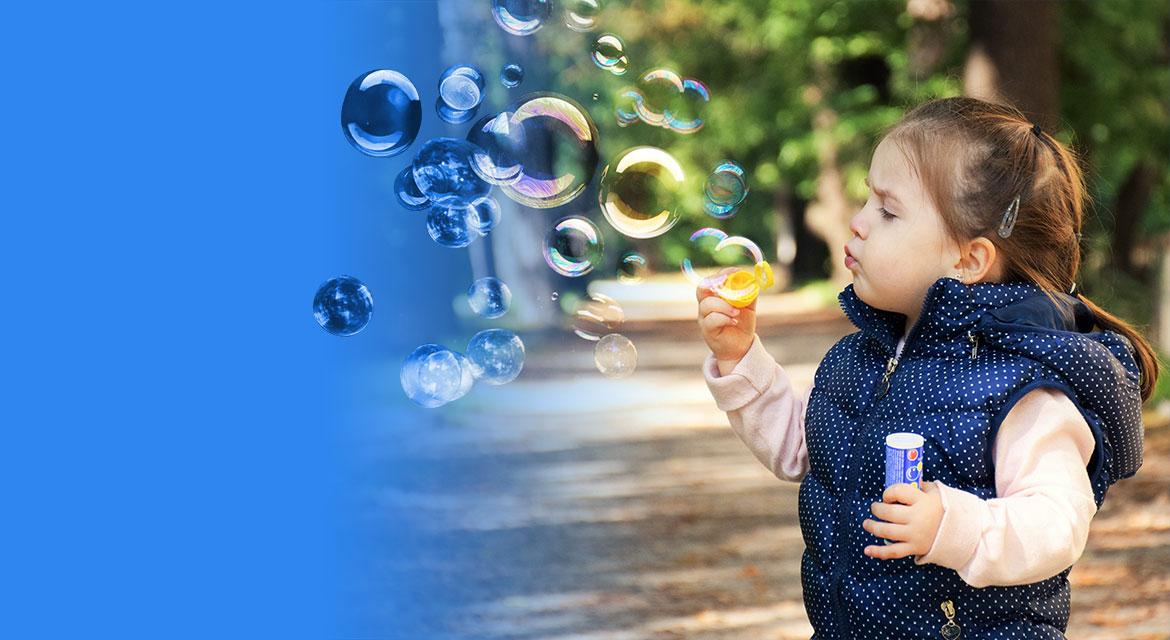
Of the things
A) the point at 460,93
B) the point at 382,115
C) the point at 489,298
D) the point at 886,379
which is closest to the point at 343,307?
the point at 489,298

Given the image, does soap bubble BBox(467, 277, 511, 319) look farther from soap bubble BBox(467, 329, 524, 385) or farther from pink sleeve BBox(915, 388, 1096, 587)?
pink sleeve BBox(915, 388, 1096, 587)

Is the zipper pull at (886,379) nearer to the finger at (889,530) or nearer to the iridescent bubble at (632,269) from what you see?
the finger at (889,530)

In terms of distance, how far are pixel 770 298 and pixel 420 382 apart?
869 inches

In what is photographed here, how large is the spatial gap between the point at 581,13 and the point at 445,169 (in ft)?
2.29

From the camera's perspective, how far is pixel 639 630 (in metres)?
4.73

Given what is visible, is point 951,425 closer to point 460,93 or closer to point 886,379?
point 886,379

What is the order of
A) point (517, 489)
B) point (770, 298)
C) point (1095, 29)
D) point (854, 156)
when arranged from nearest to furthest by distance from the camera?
1. point (517, 489)
2. point (1095, 29)
3. point (854, 156)
4. point (770, 298)

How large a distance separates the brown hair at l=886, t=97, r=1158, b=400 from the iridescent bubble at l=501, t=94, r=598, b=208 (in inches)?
49.2

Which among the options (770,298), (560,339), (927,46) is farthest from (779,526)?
(770,298)

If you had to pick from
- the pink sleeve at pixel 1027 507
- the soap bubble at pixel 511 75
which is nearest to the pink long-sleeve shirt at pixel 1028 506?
the pink sleeve at pixel 1027 507

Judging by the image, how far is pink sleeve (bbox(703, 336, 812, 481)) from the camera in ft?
Answer: 7.54

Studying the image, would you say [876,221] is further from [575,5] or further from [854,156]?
[854,156]

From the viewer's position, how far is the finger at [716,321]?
2.25 meters

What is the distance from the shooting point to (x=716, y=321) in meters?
Result: 2.26
